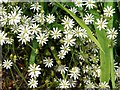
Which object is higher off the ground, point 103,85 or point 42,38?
point 42,38

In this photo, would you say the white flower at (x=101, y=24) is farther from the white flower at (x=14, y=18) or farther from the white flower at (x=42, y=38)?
the white flower at (x=14, y=18)

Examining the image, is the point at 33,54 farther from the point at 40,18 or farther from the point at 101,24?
the point at 101,24

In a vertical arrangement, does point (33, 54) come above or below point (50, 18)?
below

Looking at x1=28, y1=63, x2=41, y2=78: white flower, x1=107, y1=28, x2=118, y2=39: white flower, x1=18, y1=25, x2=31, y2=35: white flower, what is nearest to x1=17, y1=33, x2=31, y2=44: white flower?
x1=18, y1=25, x2=31, y2=35: white flower

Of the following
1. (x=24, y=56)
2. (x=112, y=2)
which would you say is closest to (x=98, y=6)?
(x=112, y=2)

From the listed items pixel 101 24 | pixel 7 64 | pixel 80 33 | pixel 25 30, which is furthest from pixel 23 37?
pixel 101 24

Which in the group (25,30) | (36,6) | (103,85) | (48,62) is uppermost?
(36,6)

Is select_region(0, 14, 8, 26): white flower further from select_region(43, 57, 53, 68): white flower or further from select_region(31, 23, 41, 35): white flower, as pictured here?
select_region(43, 57, 53, 68): white flower

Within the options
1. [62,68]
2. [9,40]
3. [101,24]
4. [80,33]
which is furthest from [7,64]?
[101,24]

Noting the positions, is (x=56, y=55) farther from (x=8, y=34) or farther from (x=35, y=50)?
(x=8, y=34)

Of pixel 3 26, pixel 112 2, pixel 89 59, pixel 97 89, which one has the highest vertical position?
pixel 112 2

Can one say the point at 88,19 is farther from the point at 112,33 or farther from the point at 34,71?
the point at 34,71
